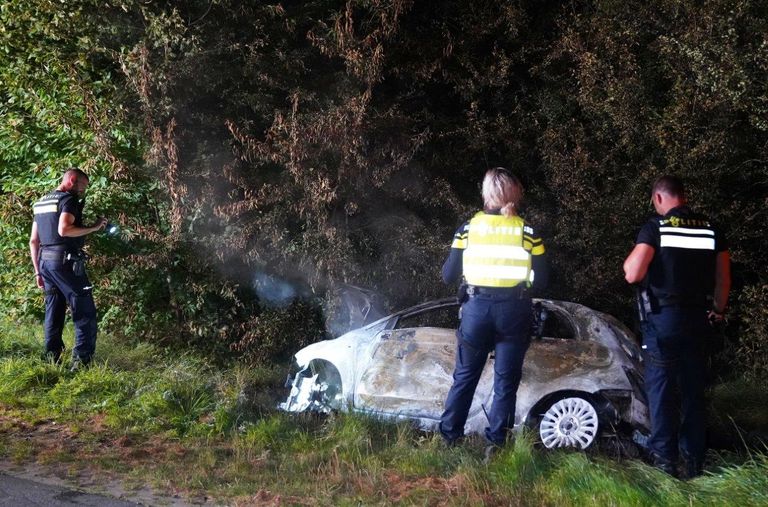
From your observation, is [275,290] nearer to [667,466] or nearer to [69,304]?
[69,304]

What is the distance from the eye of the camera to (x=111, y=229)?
7367 mm

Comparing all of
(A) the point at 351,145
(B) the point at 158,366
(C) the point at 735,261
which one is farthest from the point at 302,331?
(C) the point at 735,261

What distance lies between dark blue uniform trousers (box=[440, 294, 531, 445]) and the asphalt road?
7.39 ft

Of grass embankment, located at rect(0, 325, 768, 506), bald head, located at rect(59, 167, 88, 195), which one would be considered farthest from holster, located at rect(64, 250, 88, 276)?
grass embankment, located at rect(0, 325, 768, 506)

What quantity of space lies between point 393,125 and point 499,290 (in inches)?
101

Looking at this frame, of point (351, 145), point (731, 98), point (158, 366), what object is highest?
point (731, 98)

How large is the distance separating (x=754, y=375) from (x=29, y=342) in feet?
25.1

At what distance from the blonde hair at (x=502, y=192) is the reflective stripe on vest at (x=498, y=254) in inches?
3.6

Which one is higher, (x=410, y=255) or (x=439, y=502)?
(x=410, y=255)

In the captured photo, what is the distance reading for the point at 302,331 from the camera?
803 cm

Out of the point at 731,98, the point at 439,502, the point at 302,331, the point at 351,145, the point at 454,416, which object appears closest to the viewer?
the point at 439,502

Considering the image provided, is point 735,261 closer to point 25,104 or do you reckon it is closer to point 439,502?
point 439,502

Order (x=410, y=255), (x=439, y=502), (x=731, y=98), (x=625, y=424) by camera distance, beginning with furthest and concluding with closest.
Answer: (x=410, y=255) → (x=731, y=98) → (x=625, y=424) → (x=439, y=502)

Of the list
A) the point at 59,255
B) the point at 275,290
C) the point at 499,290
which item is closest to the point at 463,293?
the point at 499,290
